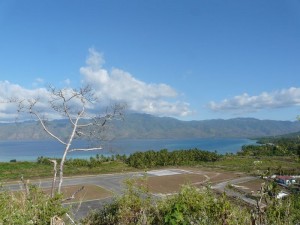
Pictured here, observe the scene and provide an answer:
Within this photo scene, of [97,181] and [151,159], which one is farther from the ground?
[151,159]

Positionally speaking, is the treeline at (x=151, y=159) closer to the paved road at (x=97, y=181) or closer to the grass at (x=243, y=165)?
the grass at (x=243, y=165)

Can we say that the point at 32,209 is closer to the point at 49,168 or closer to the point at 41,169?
the point at 41,169

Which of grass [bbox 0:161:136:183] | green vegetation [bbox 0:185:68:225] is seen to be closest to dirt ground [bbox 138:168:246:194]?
grass [bbox 0:161:136:183]

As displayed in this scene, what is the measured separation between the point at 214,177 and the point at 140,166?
1485cm

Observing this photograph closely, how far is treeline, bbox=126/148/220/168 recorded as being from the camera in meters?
70.1

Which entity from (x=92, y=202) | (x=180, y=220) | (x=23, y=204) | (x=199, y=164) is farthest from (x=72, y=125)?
(x=199, y=164)

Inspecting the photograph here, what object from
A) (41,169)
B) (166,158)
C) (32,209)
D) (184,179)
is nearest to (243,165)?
(166,158)

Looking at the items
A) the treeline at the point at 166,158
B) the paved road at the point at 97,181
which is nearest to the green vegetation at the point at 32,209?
the paved road at the point at 97,181

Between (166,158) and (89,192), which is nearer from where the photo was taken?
(89,192)

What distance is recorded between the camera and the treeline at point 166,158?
7006cm

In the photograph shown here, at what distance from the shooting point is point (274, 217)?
9.34m

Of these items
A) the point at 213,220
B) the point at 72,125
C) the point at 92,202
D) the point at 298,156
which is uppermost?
the point at 72,125

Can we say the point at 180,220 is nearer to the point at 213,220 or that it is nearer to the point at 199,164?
the point at 213,220

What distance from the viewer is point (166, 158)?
73125 millimetres
